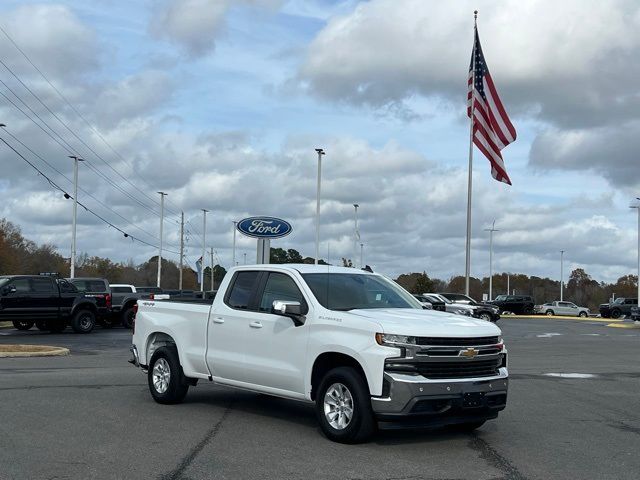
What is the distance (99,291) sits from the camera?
105ft

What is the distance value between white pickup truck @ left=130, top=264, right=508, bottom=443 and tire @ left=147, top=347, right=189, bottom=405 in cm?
2

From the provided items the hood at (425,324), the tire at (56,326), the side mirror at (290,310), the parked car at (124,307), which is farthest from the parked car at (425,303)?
the tire at (56,326)

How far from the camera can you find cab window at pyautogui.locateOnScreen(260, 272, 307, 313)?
31.9 feet

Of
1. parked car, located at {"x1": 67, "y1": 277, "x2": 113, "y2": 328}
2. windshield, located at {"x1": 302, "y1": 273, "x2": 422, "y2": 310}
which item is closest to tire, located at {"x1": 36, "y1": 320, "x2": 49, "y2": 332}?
parked car, located at {"x1": 67, "y1": 277, "x2": 113, "y2": 328}

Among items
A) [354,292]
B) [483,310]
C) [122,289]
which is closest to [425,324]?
[354,292]

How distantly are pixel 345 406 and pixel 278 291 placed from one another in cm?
192

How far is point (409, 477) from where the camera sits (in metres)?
7.27

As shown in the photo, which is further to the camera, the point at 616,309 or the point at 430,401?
the point at 616,309

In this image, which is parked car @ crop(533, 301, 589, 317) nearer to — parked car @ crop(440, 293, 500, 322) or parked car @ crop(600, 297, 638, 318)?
parked car @ crop(600, 297, 638, 318)

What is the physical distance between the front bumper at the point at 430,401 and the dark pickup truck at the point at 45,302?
21.6 metres

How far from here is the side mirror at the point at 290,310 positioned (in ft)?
29.9

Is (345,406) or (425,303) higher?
(425,303)

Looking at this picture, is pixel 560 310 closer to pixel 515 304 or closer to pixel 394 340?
pixel 515 304

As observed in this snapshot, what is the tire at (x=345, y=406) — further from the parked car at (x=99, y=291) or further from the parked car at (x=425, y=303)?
the parked car at (x=99, y=291)
